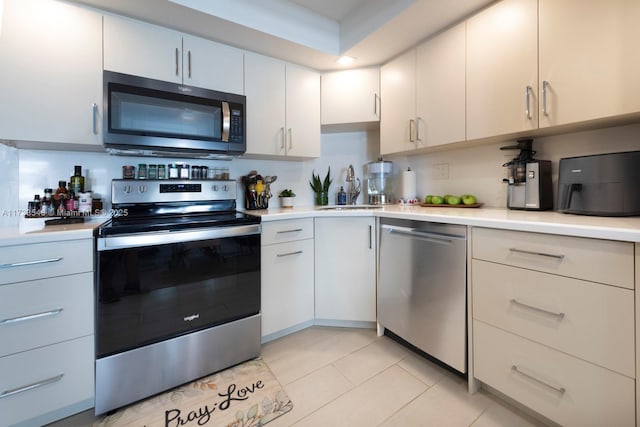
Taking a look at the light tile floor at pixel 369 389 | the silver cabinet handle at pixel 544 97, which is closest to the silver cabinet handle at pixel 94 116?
the light tile floor at pixel 369 389

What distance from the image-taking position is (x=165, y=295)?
1.36 metres

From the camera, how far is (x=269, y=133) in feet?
6.78


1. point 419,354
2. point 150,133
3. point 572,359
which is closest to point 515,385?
point 572,359

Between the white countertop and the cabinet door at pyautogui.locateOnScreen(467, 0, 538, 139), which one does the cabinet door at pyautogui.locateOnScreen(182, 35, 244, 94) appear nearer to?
the white countertop

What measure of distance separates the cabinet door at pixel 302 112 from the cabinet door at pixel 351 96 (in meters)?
0.09

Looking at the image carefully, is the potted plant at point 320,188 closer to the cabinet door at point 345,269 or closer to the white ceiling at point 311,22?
the cabinet door at point 345,269

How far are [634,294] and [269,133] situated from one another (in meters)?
2.04

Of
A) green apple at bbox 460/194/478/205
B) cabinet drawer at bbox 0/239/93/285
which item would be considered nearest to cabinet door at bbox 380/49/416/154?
green apple at bbox 460/194/478/205

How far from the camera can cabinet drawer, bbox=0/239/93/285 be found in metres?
1.07

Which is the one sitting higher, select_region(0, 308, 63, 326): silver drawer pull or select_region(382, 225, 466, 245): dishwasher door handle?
select_region(382, 225, 466, 245): dishwasher door handle

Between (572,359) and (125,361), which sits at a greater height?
(572,359)

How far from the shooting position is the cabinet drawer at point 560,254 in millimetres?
884

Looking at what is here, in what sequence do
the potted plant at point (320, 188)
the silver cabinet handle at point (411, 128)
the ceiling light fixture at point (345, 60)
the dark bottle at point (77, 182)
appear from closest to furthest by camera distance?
the dark bottle at point (77, 182) < the silver cabinet handle at point (411, 128) < the ceiling light fixture at point (345, 60) < the potted plant at point (320, 188)

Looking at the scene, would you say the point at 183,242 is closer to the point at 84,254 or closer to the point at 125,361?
the point at 84,254
